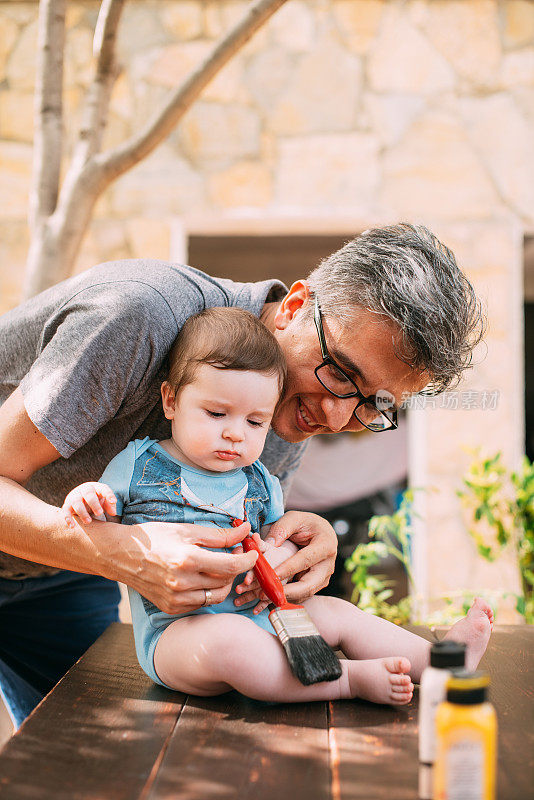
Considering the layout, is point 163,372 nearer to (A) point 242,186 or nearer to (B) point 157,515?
(B) point 157,515

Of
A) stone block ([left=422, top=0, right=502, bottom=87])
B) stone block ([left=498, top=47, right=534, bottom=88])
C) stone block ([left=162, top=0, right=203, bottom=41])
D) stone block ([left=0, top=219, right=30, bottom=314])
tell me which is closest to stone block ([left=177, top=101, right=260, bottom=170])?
stone block ([left=162, top=0, right=203, bottom=41])

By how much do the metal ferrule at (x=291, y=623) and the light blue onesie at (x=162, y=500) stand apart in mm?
147

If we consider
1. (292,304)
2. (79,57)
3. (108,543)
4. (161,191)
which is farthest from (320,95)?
→ (108,543)

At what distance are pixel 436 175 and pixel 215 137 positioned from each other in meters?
1.16

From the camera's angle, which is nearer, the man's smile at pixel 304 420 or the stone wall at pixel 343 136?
the man's smile at pixel 304 420

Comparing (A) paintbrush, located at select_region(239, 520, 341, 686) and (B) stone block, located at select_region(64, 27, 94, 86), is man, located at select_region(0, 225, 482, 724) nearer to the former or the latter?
(A) paintbrush, located at select_region(239, 520, 341, 686)

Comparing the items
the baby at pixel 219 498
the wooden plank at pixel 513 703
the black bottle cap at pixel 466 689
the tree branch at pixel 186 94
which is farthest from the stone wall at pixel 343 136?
the black bottle cap at pixel 466 689

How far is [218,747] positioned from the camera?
3.91 feet

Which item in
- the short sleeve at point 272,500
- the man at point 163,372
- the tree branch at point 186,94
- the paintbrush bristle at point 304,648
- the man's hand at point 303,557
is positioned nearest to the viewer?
the paintbrush bristle at point 304,648

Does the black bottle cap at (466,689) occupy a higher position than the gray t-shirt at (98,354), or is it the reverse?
the gray t-shirt at (98,354)

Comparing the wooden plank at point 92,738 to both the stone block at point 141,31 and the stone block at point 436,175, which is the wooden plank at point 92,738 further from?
the stone block at point 141,31

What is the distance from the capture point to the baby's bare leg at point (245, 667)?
4.44ft

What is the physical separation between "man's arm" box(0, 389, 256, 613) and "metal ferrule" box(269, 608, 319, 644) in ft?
0.36

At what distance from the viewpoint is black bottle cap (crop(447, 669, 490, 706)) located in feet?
2.89
